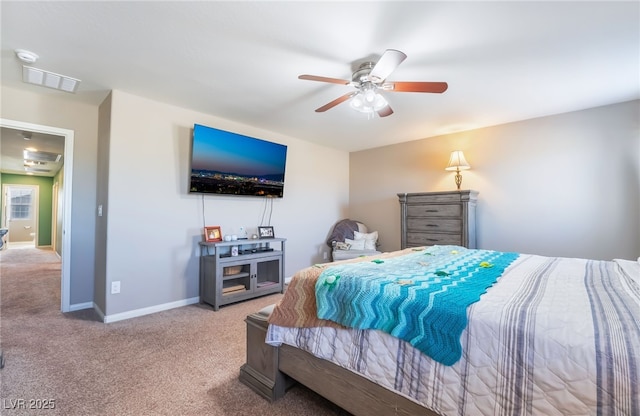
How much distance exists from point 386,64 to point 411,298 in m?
1.46

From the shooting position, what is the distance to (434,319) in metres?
1.08

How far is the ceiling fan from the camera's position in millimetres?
1827

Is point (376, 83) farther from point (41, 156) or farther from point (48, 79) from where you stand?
point (41, 156)

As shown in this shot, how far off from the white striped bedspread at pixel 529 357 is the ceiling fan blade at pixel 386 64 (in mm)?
1394

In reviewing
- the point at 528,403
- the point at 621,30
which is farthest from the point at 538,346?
the point at 621,30

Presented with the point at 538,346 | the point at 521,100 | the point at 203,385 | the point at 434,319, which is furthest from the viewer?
the point at 521,100

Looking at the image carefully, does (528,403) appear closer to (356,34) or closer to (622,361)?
(622,361)

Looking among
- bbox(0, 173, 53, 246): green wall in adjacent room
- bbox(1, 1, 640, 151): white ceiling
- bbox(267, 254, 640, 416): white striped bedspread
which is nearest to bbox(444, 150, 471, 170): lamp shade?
bbox(1, 1, 640, 151): white ceiling

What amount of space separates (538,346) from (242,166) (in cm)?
331

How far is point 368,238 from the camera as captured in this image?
4555 mm

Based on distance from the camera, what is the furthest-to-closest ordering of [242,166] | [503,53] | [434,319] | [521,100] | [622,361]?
[242,166], [521,100], [503,53], [434,319], [622,361]

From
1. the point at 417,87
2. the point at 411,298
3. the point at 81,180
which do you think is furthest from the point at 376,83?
the point at 81,180

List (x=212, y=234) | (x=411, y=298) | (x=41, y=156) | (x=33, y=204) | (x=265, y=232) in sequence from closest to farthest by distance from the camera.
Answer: (x=411, y=298) < (x=212, y=234) < (x=265, y=232) < (x=41, y=156) < (x=33, y=204)

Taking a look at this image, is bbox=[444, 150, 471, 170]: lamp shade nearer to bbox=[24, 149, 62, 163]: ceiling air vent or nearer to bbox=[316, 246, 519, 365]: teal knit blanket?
bbox=[316, 246, 519, 365]: teal knit blanket
